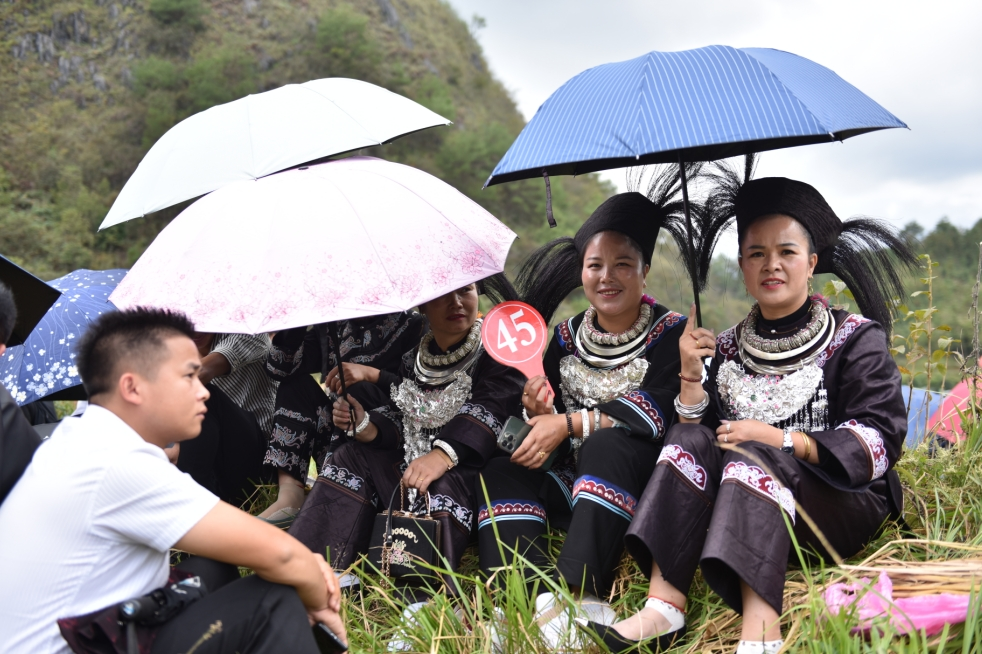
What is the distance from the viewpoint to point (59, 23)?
33.1 metres

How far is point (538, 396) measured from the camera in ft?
9.36

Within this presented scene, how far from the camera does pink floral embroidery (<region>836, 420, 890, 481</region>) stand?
241 cm

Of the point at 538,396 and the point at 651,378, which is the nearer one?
the point at 538,396

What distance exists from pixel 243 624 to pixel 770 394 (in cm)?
182

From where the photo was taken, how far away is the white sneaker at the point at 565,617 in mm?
2344

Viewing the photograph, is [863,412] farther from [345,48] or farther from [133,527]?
[345,48]

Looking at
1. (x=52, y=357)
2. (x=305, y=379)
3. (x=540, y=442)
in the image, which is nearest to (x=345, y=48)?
(x=305, y=379)

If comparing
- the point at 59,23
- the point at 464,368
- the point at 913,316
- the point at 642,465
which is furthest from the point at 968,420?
the point at 59,23

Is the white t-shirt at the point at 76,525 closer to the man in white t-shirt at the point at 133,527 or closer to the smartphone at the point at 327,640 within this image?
the man in white t-shirt at the point at 133,527

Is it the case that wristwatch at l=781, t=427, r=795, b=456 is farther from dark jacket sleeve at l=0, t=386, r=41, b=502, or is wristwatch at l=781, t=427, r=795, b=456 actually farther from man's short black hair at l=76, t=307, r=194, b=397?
dark jacket sleeve at l=0, t=386, r=41, b=502

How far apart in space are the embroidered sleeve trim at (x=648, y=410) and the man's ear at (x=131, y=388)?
1.60m

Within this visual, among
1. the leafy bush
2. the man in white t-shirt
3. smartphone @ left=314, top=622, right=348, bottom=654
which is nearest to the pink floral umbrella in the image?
the man in white t-shirt

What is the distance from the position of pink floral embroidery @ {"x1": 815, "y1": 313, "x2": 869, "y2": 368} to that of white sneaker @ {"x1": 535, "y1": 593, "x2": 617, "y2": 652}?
1.09 metres

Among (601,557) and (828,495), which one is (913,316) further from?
(601,557)
